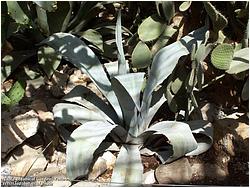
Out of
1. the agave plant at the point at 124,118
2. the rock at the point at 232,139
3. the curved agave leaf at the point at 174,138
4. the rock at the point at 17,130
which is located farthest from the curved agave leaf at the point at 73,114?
the rock at the point at 232,139

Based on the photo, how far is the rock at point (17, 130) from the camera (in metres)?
2.05

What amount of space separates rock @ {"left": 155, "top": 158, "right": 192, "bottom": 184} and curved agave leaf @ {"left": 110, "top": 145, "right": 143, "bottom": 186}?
80 mm

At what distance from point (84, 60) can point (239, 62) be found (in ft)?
2.02

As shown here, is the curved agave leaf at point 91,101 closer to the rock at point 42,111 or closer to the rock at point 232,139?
the rock at point 42,111

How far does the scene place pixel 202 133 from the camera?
2041 millimetres

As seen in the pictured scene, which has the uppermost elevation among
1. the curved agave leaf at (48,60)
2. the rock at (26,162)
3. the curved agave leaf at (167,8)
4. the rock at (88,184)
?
the curved agave leaf at (167,8)

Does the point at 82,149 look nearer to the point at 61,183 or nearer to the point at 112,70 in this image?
the point at 61,183

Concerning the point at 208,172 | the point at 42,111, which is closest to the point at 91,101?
the point at 42,111

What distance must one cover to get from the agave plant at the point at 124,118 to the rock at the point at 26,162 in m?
0.16

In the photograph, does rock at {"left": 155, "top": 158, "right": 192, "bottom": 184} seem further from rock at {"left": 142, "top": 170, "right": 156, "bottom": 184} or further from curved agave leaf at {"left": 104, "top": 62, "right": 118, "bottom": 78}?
curved agave leaf at {"left": 104, "top": 62, "right": 118, "bottom": 78}

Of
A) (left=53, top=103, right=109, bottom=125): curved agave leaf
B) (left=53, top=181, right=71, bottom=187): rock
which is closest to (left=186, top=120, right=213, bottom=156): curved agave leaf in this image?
(left=53, top=103, right=109, bottom=125): curved agave leaf

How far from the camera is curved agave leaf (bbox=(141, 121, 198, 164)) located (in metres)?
1.90

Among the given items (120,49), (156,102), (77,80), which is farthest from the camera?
(77,80)

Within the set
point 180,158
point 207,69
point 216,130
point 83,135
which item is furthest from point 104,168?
point 207,69
